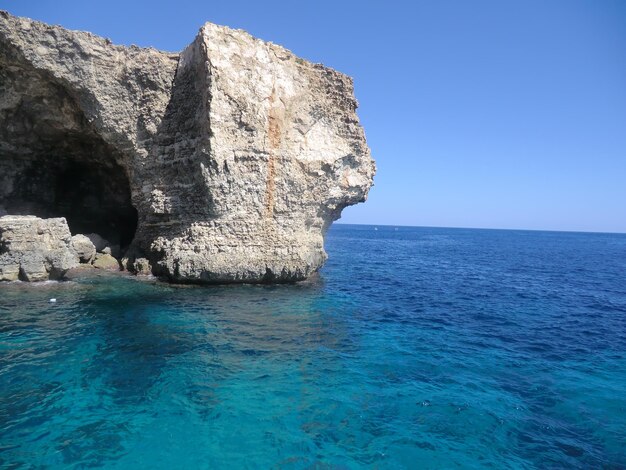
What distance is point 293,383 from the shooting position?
34.6ft

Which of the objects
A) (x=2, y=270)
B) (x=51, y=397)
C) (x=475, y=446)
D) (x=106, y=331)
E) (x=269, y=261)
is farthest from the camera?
(x=269, y=261)

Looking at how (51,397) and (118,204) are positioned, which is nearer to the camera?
(51,397)

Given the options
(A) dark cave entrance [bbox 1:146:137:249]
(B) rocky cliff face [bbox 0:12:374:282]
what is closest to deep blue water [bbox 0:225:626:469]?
(B) rocky cliff face [bbox 0:12:374:282]

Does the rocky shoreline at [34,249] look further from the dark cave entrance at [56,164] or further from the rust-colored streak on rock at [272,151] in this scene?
the rust-colored streak on rock at [272,151]

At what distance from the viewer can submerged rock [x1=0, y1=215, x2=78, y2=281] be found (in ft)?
61.4

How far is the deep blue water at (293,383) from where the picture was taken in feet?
26.0

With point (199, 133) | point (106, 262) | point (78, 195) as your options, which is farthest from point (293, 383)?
point (78, 195)

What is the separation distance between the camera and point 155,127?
21.8 metres

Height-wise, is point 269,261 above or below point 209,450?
above

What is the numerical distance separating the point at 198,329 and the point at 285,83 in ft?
48.0

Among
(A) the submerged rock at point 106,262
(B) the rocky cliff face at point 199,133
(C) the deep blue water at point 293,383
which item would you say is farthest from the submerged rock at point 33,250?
(B) the rocky cliff face at point 199,133

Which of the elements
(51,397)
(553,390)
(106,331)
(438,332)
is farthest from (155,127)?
(553,390)

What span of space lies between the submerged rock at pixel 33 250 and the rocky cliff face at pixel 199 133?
14.9 feet

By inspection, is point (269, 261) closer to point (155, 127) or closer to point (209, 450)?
point (155, 127)
